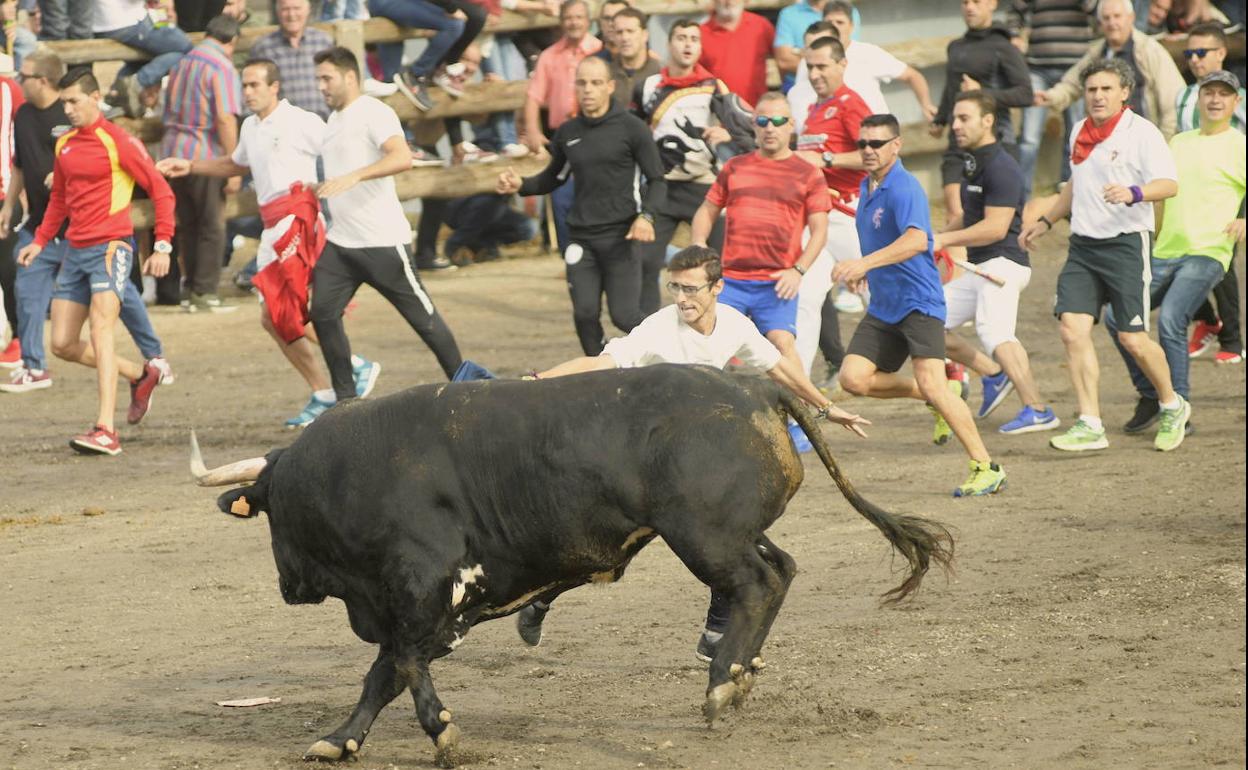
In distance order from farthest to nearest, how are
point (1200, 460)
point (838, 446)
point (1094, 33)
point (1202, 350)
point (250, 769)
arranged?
1. point (1094, 33)
2. point (1202, 350)
3. point (838, 446)
4. point (1200, 460)
5. point (250, 769)

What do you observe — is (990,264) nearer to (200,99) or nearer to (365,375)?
(365,375)

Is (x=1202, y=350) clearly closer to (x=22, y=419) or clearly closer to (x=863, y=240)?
(x=863, y=240)

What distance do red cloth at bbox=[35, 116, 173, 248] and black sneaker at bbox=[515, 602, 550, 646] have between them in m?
5.33

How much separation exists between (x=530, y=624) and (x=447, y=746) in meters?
1.33

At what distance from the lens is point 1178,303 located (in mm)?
12078

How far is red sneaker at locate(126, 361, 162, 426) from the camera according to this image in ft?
40.9

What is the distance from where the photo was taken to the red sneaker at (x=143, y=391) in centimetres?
1248

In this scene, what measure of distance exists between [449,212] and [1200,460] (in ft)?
29.0

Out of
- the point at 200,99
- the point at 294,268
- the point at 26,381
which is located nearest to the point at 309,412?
the point at 294,268

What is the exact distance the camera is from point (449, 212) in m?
18.3

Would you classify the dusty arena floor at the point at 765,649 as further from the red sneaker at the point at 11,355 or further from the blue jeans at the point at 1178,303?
the red sneaker at the point at 11,355

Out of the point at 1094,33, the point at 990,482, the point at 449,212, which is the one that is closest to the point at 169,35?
the point at 449,212

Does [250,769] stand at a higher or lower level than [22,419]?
higher

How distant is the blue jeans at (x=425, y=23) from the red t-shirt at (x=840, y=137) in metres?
4.66
